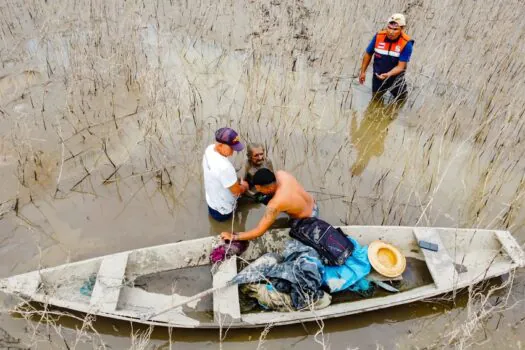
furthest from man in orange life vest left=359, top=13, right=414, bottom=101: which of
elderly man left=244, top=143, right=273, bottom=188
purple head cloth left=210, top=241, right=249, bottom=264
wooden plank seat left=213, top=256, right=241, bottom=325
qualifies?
wooden plank seat left=213, top=256, right=241, bottom=325

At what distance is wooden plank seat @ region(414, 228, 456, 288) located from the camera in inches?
148

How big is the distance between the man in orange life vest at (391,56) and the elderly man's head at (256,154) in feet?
8.33

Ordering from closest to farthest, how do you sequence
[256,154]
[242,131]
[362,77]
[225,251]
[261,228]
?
1. [261,228]
2. [225,251]
3. [256,154]
4. [242,131]
5. [362,77]

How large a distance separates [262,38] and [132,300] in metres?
5.33

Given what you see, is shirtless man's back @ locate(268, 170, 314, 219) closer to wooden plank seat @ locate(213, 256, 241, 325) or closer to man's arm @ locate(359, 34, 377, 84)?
wooden plank seat @ locate(213, 256, 241, 325)

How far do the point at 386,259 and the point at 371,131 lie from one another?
250 centimetres

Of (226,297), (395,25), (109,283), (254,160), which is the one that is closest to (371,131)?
(395,25)

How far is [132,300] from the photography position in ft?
12.2

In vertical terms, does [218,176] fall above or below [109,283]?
above

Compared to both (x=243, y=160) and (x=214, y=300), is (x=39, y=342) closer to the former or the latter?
(x=214, y=300)

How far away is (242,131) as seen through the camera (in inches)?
225

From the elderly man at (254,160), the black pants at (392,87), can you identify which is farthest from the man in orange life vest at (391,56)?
the elderly man at (254,160)

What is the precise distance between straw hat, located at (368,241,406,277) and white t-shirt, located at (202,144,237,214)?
57.4 inches

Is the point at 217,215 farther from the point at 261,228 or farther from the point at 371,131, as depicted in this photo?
the point at 371,131
